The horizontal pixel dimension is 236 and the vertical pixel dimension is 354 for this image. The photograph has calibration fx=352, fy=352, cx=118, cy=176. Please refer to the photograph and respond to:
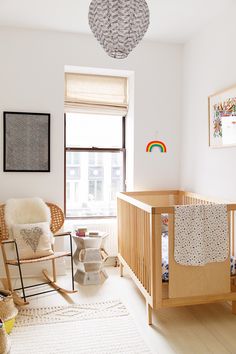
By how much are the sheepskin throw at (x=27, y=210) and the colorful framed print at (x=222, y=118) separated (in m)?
1.72

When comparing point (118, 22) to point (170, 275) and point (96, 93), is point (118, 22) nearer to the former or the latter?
point (170, 275)

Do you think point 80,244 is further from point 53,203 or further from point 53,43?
point 53,43

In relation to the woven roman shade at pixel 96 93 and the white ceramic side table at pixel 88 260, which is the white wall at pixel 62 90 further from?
the white ceramic side table at pixel 88 260

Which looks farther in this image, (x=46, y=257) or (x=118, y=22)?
(x=46, y=257)

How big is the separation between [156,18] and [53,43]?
109 centimetres

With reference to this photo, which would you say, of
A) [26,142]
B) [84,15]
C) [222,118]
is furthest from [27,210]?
[222,118]

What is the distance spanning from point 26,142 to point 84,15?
4.38 ft

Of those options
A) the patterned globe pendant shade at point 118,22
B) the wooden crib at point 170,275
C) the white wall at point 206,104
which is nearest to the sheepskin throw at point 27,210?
the wooden crib at point 170,275

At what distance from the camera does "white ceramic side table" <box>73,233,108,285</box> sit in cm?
332

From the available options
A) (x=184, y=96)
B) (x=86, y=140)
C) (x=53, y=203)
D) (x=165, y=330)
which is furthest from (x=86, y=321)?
(x=184, y=96)

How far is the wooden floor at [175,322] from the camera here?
2256 millimetres

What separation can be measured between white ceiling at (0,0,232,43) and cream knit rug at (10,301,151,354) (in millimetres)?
2536

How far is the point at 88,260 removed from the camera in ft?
10.9

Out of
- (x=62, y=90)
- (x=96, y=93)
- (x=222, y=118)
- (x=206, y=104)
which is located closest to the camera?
(x=222, y=118)
